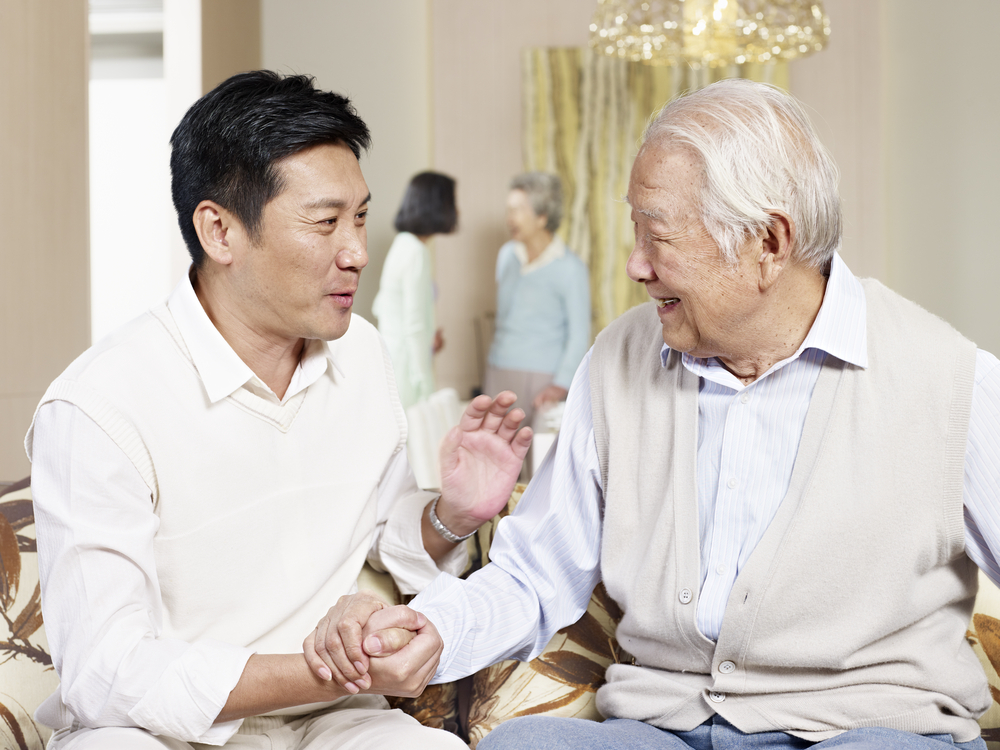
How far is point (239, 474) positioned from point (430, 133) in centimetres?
505

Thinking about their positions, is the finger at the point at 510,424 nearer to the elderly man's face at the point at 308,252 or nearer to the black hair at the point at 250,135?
the elderly man's face at the point at 308,252

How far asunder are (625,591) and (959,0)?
4.39 metres

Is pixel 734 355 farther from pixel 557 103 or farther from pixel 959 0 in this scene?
pixel 557 103

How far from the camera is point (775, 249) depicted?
1.29m

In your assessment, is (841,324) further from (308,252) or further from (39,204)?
(39,204)

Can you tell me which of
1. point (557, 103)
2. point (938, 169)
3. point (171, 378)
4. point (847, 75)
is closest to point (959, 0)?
point (938, 169)

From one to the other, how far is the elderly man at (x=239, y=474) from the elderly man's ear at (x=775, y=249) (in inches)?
17.9

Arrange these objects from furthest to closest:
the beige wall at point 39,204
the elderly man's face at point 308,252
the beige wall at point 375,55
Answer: the beige wall at point 375,55
the beige wall at point 39,204
the elderly man's face at point 308,252

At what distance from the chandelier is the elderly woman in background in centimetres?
86

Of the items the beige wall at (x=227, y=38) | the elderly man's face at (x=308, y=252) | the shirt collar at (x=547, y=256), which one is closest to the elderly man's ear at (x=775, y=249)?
the elderly man's face at (x=308, y=252)

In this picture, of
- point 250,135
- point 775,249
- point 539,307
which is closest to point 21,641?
point 250,135

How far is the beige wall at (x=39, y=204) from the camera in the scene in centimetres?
286

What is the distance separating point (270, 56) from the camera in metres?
6.14

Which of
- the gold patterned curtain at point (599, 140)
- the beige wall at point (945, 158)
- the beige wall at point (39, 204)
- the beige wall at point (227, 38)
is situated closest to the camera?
the beige wall at point (39, 204)
